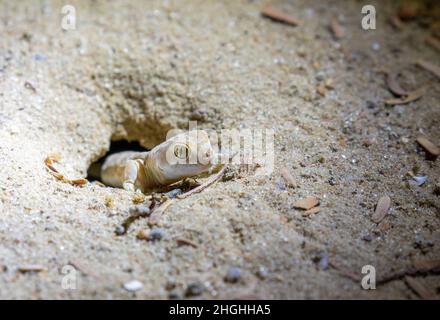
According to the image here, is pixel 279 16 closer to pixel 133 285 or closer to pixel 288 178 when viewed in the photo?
pixel 288 178

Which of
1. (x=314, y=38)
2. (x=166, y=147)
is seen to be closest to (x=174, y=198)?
(x=166, y=147)

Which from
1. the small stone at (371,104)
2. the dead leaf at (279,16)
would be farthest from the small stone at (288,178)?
the dead leaf at (279,16)

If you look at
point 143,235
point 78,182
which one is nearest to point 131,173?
point 78,182

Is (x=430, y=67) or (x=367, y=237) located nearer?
(x=367, y=237)

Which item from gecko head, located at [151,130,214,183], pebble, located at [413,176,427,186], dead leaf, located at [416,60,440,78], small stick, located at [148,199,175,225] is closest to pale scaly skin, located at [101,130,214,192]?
gecko head, located at [151,130,214,183]

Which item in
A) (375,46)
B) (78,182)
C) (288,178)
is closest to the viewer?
(288,178)

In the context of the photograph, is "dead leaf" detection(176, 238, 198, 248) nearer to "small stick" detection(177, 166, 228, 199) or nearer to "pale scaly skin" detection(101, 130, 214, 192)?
"small stick" detection(177, 166, 228, 199)
